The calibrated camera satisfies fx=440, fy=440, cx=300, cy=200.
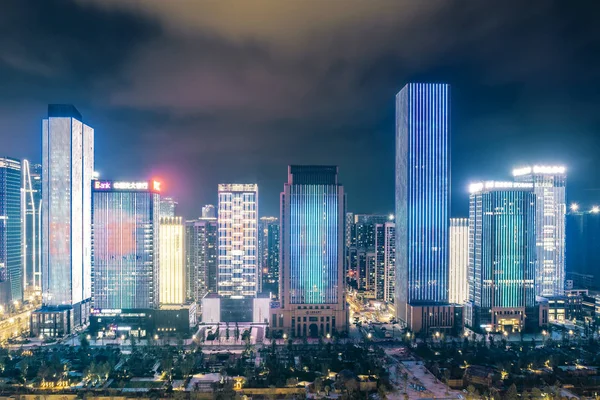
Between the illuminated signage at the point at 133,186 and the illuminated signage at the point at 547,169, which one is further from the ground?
the illuminated signage at the point at 547,169

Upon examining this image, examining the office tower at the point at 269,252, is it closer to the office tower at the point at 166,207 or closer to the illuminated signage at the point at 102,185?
the office tower at the point at 166,207

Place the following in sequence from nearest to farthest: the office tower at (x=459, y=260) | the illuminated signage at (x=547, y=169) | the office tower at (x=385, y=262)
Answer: the office tower at (x=459, y=260)
the illuminated signage at (x=547, y=169)
the office tower at (x=385, y=262)

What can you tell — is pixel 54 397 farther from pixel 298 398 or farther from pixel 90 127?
pixel 90 127

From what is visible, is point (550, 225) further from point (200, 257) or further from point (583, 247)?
point (200, 257)

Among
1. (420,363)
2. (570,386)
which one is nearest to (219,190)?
(420,363)

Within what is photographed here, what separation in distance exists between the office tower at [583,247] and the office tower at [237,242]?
49747 millimetres

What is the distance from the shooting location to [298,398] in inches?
1224

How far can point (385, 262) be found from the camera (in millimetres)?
67125

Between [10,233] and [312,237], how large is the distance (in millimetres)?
43990

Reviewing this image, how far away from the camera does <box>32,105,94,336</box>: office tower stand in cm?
5109

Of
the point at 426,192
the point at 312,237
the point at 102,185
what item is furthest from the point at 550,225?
the point at 102,185

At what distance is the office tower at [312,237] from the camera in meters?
49.5

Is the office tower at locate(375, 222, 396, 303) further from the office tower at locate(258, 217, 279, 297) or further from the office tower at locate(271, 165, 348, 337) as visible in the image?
the office tower at locate(258, 217, 279, 297)

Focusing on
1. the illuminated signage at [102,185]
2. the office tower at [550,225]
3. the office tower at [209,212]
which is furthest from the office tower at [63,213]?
the office tower at [550,225]
